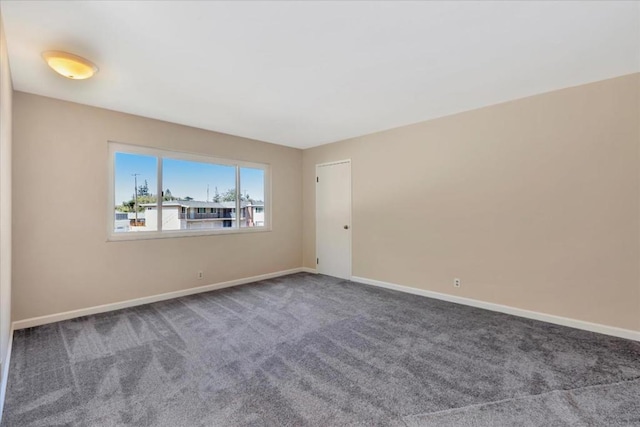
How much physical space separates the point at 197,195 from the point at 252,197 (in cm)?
99

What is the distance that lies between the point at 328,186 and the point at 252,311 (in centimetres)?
273

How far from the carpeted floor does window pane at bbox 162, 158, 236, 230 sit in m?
1.41

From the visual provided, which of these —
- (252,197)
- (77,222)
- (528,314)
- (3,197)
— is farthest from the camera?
(252,197)

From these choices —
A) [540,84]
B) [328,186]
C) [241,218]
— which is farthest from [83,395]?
[540,84]

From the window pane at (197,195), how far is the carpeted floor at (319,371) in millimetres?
1408

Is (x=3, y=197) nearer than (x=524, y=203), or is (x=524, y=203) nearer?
(x=3, y=197)

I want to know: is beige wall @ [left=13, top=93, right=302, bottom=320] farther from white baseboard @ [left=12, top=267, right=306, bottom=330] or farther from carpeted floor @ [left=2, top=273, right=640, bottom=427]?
carpeted floor @ [left=2, top=273, right=640, bottom=427]

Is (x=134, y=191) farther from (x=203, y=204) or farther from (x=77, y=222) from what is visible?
(x=203, y=204)

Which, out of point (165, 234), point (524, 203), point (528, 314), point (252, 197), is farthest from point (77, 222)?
point (528, 314)

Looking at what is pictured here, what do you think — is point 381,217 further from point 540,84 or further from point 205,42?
point 205,42

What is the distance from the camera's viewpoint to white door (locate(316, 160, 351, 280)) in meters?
5.13

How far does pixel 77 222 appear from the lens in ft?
11.1

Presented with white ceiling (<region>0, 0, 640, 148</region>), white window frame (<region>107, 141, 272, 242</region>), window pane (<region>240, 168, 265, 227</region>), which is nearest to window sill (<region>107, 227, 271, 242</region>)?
white window frame (<region>107, 141, 272, 242</region>)

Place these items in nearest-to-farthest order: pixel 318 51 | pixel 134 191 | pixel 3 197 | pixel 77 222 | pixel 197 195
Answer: pixel 3 197 → pixel 318 51 → pixel 77 222 → pixel 134 191 → pixel 197 195
